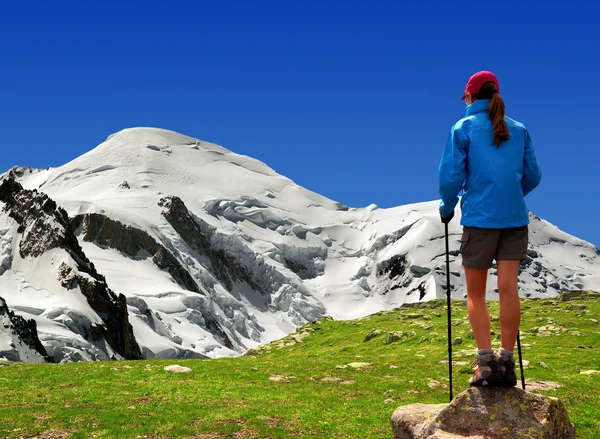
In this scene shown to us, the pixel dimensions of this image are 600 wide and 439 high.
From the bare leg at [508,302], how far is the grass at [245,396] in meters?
5.85

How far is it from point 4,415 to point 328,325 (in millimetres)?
55116

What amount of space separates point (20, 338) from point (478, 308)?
62514 mm

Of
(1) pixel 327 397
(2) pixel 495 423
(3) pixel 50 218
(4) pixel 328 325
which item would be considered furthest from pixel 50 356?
(2) pixel 495 423

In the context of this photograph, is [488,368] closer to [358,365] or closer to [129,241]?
[358,365]

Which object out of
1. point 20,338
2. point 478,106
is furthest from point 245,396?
point 20,338

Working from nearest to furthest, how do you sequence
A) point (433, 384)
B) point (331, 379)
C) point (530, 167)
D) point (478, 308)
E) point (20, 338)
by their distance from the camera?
point (478, 308) < point (530, 167) < point (433, 384) < point (331, 379) < point (20, 338)

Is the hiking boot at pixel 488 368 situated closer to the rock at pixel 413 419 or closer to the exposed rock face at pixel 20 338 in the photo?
the rock at pixel 413 419

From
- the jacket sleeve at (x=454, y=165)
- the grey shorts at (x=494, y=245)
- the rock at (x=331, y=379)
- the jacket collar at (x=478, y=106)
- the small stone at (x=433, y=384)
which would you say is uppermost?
the jacket collar at (x=478, y=106)

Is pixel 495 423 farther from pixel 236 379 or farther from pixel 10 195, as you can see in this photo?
pixel 10 195

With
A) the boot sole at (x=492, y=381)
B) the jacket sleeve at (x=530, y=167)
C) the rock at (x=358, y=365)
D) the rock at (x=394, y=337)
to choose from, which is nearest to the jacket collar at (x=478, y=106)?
the jacket sleeve at (x=530, y=167)

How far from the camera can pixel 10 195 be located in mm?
133000

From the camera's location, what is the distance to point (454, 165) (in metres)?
11.3

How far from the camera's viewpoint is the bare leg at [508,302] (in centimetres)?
1117

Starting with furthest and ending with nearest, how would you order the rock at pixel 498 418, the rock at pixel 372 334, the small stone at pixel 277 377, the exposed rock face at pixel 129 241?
the exposed rock face at pixel 129 241 → the rock at pixel 372 334 → the small stone at pixel 277 377 → the rock at pixel 498 418
